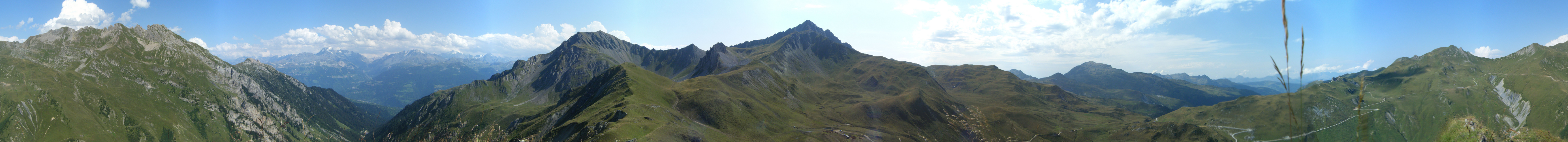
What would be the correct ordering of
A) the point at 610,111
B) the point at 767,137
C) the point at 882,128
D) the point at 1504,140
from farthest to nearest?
the point at 882,128 → the point at 767,137 → the point at 610,111 → the point at 1504,140

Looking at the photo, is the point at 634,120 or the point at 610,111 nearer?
the point at 634,120

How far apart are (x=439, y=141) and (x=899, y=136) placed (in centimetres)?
16949

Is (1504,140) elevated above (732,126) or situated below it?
above

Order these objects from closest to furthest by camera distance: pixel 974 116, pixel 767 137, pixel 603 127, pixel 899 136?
pixel 974 116 < pixel 603 127 < pixel 767 137 < pixel 899 136

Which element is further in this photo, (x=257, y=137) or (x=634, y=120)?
(x=634, y=120)

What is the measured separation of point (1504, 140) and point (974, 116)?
1715 cm

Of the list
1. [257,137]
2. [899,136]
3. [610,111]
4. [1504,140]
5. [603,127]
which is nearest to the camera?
[257,137]

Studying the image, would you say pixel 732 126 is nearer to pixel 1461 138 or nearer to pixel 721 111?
pixel 721 111

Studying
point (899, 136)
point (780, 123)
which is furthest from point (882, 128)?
point (780, 123)

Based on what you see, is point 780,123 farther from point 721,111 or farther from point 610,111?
point 610,111

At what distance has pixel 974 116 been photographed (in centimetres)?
1675

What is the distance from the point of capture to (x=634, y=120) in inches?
5517

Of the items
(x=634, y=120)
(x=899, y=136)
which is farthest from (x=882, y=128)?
(x=634, y=120)

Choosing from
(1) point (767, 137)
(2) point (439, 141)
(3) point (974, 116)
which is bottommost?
(1) point (767, 137)
